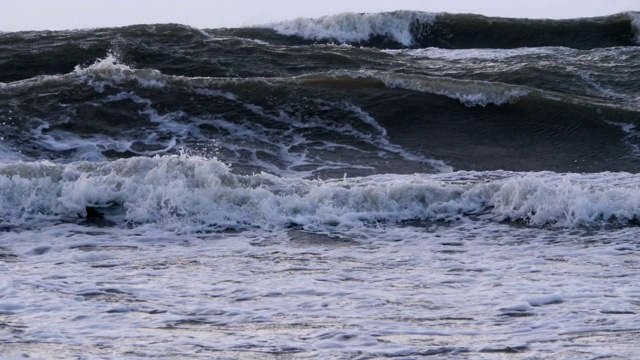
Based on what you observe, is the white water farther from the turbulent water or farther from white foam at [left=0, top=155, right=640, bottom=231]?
white foam at [left=0, top=155, right=640, bottom=231]

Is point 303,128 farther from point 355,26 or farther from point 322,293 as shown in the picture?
point 355,26

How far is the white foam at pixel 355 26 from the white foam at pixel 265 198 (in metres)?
10.9

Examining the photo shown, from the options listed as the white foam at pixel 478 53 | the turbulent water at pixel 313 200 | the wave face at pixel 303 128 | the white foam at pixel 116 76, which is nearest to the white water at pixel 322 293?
the turbulent water at pixel 313 200

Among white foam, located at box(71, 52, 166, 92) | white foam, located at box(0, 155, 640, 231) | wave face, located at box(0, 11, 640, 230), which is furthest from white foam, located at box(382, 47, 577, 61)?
white foam, located at box(0, 155, 640, 231)

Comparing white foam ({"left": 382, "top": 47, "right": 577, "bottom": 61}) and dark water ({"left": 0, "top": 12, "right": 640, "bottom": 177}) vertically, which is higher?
white foam ({"left": 382, "top": 47, "right": 577, "bottom": 61})

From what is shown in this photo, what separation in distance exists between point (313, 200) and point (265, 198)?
0.39 meters

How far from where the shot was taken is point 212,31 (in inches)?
763

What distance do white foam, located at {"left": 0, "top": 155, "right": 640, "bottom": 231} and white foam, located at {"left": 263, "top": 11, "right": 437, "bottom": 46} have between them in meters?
10.9

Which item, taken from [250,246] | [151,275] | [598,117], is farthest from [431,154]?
[151,275]

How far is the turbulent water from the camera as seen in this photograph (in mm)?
5559

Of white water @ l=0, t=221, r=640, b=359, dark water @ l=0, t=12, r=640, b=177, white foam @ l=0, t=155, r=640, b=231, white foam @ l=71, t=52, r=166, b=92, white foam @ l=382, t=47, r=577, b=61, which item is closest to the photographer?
white water @ l=0, t=221, r=640, b=359

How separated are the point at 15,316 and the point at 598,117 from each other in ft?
30.6

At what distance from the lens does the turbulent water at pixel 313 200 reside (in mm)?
5559

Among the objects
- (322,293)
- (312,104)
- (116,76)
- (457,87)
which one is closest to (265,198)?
(322,293)
